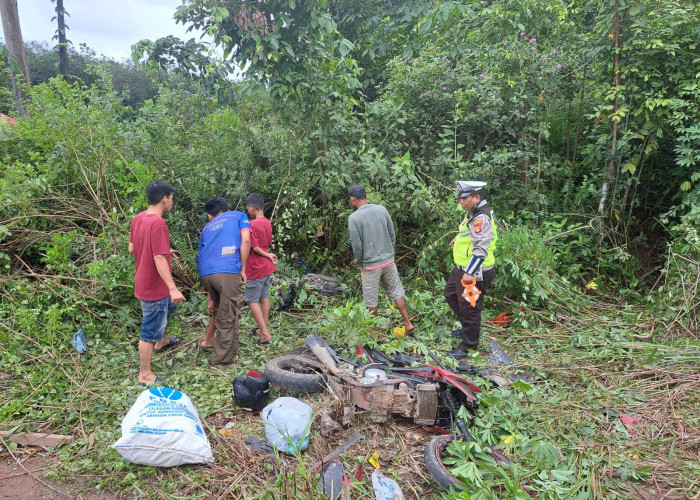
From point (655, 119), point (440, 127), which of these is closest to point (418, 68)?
point (440, 127)

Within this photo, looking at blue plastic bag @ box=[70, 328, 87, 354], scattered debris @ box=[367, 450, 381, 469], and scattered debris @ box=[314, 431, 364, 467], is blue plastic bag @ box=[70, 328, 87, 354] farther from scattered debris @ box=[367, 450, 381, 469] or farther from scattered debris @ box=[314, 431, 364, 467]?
scattered debris @ box=[367, 450, 381, 469]

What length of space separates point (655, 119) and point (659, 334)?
300 cm

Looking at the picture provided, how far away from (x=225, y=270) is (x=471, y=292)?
247cm

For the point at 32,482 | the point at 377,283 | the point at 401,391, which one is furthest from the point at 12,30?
the point at 401,391

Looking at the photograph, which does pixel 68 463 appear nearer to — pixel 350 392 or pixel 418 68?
pixel 350 392

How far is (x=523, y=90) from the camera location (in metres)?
6.43

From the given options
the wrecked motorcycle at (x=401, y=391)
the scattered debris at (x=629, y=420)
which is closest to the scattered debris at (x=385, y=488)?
the wrecked motorcycle at (x=401, y=391)

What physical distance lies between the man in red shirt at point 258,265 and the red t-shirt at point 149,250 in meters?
0.99

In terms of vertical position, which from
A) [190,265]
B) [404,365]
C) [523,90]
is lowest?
[404,365]

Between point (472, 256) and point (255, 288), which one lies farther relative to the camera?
point (255, 288)

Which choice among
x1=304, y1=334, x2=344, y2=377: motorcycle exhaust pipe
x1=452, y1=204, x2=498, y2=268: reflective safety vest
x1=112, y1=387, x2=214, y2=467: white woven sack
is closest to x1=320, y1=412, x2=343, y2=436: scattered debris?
Answer: x1=304, y1=334, x2=344, y2=377: motorcycle exhaust pipe

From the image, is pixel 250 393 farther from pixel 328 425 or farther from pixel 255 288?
pixel 255 288

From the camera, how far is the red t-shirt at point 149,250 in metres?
3.75

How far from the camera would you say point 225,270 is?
425 centimetres
